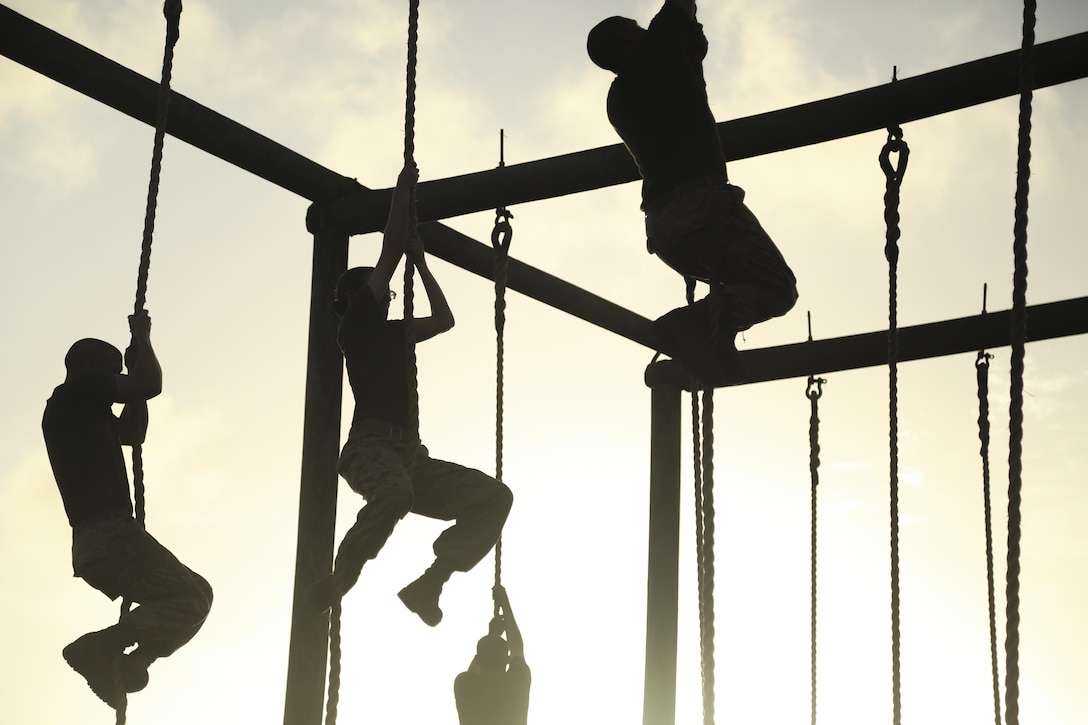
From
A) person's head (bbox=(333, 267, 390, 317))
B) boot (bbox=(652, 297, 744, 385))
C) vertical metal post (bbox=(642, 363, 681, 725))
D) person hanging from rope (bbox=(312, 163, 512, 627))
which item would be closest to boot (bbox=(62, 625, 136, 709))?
person hanging from rope (bbox=(312, 163, 512, 627))

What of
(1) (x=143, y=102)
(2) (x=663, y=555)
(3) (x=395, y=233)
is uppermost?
(1) (x=143, y=102)

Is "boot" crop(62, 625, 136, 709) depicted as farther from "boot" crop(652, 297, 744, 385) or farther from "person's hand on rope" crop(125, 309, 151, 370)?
"boot" crop(652, 297, 744, 385)

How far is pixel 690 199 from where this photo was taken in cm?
503

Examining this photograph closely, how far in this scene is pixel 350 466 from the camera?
5613mm

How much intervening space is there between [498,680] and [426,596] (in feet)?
2.01

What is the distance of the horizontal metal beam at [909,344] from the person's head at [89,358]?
115 inches

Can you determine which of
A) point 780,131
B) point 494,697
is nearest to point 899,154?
point 780,131

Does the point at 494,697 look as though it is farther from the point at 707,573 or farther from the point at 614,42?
the point at 614,42

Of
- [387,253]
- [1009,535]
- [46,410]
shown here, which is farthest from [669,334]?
[46,410]

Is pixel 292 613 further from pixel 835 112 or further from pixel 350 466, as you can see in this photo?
pixel 835 112

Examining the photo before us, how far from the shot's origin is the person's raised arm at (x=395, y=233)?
18.3 feet

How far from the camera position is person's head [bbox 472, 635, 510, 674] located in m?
5.85

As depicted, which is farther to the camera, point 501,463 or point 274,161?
point 274,161

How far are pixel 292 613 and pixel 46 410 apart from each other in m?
1.48
